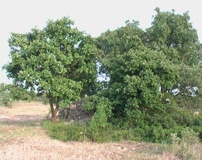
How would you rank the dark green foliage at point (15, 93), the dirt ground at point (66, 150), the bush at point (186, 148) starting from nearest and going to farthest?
the bush at point (186, 148) < the dirt ground at point (66, 150) < the dark green foliage at point (15, 93)

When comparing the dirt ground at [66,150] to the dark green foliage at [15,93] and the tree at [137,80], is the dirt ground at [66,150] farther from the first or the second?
the dark green foliage at [15,93]

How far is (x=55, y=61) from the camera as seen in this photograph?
12.9 metres

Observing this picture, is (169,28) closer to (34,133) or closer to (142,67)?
(142,67)

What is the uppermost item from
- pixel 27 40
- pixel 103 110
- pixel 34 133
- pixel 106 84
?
pixel 27 40

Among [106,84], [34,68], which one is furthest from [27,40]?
[106,84]

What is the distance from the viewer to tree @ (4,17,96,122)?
13023 mm

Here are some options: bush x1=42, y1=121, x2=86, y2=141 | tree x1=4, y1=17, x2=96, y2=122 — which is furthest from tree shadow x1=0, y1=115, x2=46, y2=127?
bush x1=42, y1=121, x2=86, y2=141

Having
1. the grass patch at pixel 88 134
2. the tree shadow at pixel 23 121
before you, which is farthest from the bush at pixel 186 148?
the tree shadow at pixel 23 121

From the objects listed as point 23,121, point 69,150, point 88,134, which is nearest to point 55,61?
point 88,134

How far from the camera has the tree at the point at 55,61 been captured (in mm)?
13023

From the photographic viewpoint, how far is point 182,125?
42.2 ft

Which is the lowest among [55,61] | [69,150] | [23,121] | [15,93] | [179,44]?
[69,150]

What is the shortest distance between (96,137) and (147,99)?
2.52 metres

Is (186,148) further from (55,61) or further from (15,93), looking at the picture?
(15,93)
